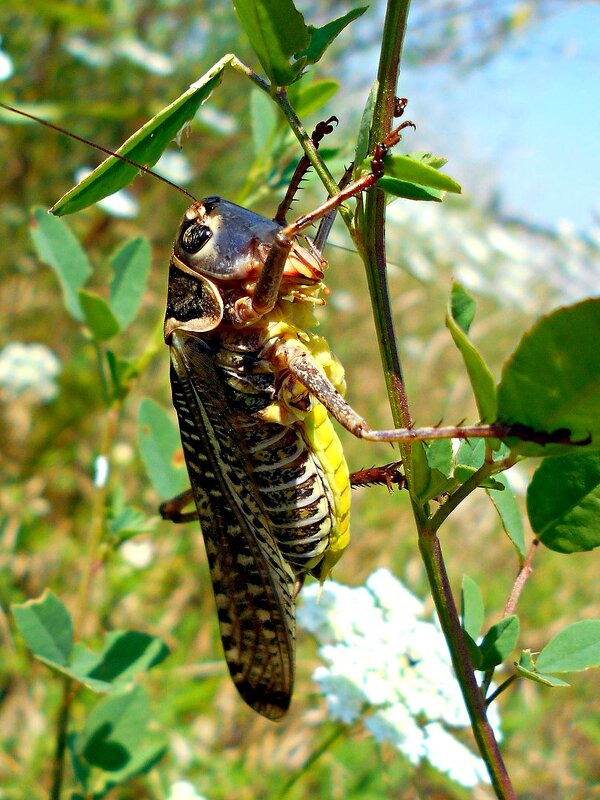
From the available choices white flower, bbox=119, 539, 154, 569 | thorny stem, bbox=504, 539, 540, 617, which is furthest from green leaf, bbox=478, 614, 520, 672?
white flower, bbox=119, 539, 154, 569

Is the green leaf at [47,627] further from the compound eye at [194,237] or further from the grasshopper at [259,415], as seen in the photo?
the compound eye at [194,237]

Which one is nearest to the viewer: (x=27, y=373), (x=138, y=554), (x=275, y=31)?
(x=275, y=31)

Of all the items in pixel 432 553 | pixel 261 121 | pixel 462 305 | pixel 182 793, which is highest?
pixel 261 121

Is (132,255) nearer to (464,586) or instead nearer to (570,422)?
(464,586)

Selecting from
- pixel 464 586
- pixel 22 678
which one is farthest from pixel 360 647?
pixel 22 678

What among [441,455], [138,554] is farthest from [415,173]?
[138,554]

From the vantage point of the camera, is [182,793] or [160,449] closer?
[182,793]

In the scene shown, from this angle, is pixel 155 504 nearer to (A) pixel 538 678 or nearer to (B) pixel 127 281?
(B) pixel 127 281
